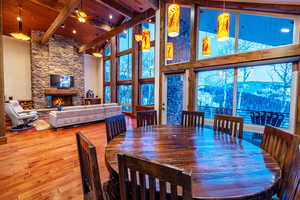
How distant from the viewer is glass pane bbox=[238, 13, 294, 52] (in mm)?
2428

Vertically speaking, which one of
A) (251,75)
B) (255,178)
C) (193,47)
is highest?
(193,47)

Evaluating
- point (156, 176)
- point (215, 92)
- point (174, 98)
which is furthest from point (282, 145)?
point (174, 98)

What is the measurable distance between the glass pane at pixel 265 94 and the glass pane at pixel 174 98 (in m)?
1.43

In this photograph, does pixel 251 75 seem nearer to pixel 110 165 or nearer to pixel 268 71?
pixel 268 71

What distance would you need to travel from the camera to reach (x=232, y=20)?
Result: 3064 millimetres

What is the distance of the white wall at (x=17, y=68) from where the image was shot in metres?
6.64

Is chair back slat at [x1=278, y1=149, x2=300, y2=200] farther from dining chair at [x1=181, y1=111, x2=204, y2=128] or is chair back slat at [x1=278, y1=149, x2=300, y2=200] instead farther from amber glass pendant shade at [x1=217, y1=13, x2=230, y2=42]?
amber glass pendant shade at [x1=217, y1=13, x2=230, y2=42]

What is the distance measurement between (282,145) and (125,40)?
846 centimetres

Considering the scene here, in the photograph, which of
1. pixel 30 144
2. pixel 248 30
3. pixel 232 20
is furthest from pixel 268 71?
pixel 30 144

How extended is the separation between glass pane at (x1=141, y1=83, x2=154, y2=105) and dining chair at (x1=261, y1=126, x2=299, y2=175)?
18.3ft

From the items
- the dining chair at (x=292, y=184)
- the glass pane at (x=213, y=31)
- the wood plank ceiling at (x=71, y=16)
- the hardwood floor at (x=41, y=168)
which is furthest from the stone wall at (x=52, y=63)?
the dining chair at (x=292, y=184)

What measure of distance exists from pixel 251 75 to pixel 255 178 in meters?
2.54

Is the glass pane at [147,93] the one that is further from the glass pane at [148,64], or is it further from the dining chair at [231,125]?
the dining chair at [231,125]

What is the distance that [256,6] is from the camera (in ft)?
8.70
